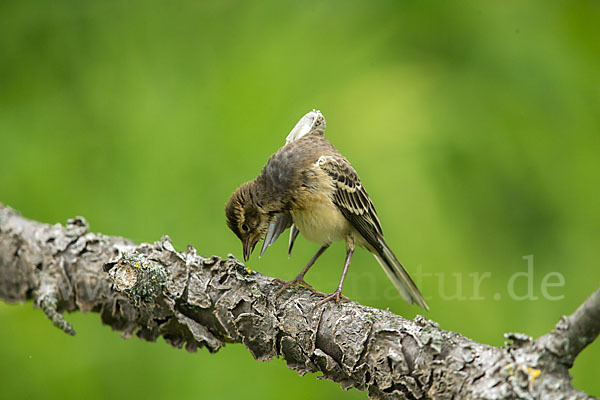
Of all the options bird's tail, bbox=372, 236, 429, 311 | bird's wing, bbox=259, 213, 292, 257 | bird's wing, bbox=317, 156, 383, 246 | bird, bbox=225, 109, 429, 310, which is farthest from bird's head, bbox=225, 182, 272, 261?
bird's tail, bbox=372, 236, 429, 311

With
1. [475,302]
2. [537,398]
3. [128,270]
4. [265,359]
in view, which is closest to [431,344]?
[537,398]

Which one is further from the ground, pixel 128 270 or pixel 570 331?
pixel 128 270

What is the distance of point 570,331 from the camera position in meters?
1.49

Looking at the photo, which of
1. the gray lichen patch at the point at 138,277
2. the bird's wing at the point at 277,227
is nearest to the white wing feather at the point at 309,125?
the bird's wing at the point at 277,227

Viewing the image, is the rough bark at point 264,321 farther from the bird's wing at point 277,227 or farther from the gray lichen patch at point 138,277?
the bird's wing at point 277,227

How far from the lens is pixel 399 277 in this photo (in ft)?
9.87

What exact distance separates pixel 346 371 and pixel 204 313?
650 millimetres

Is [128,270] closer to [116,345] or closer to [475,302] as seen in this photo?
[116,345]

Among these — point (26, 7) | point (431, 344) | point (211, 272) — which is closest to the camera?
point (431, 344)

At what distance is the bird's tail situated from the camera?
9.66 feet

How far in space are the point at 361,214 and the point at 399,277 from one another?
16.9 inches

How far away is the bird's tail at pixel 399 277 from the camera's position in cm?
295

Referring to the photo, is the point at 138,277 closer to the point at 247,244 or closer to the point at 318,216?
the point at 247,244

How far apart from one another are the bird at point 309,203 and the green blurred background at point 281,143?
0.47m
